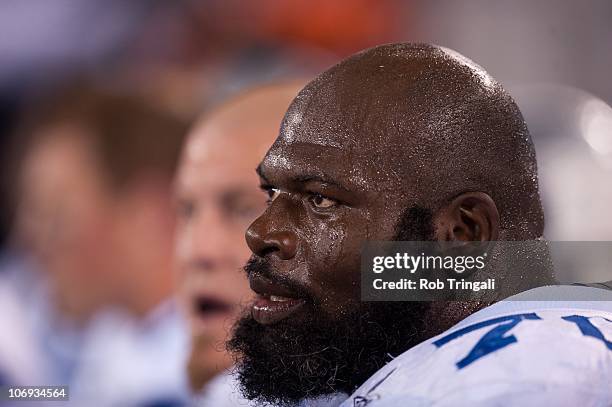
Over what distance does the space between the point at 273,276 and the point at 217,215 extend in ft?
2.72

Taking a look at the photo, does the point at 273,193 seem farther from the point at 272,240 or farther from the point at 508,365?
the point at 508,365

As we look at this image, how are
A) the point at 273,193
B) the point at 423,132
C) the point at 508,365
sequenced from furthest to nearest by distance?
the point at 273,193
the point at 423,132
the point at 508,365

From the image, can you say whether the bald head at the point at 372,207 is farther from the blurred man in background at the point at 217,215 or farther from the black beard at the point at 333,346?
the blurred man in background at the point at 217,215

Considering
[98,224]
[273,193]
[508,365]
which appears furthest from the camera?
[98,224]

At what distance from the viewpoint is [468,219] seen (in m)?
1.29

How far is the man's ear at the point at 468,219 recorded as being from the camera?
4.21 ft

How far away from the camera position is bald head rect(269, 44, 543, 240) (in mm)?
1277

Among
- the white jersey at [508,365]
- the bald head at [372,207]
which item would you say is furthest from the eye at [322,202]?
the white jersey at [508,365]

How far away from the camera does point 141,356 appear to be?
2.74 meters

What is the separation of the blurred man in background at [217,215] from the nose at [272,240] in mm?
699

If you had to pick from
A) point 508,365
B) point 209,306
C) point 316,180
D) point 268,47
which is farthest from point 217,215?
point 508,365

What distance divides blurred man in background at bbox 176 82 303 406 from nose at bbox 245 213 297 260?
2.29ft

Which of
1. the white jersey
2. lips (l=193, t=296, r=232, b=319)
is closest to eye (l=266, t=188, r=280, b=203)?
the white jersey

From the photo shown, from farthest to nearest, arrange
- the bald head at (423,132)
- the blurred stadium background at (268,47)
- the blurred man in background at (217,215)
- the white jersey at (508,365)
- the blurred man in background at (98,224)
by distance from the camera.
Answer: the blurred man in background at (98,224)
the blurred stadium background at (268,47)
the blurred man in background at (217,215)
the bald head at (423,132)
the white jersey at (508,365)
